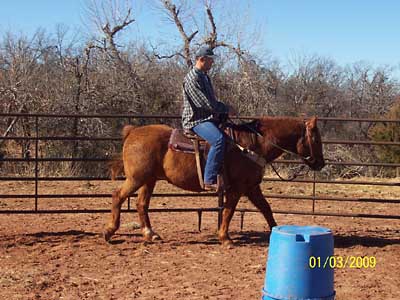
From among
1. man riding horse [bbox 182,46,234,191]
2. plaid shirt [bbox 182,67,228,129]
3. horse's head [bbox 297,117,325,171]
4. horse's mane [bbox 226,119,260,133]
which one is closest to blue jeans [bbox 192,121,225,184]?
man riding horse [bbox 182,46,234,191]

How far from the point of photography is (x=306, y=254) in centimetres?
362

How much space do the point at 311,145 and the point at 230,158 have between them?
1002 mm

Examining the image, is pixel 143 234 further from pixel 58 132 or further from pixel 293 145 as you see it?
pixel 58 132

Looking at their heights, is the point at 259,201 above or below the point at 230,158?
below

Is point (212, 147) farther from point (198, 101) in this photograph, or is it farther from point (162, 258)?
point (162, 258)

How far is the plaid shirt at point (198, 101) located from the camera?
6.21m

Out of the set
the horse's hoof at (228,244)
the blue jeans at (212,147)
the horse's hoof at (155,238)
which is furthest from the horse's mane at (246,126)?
the horse's hoof at (155,238)

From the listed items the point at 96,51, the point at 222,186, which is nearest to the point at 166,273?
the point at 222,186

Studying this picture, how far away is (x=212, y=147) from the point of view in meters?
6.21

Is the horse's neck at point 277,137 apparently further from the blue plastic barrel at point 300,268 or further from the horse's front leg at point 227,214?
the blue plastic barrel at point 300,268

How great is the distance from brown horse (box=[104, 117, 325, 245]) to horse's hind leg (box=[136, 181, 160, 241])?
23 cm

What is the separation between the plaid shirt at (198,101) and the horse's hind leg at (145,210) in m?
1.05

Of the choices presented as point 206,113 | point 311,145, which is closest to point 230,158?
point 206,113

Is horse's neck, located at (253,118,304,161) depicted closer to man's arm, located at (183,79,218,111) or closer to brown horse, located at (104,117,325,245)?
brown horse, located at (104,117,325,245)
